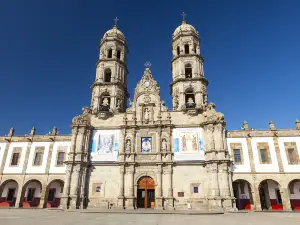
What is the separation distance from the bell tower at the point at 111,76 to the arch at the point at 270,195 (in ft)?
79.3

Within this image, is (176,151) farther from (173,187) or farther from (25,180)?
(25,180)

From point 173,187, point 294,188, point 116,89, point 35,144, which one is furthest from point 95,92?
point 294,188

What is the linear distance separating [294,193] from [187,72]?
23803 millimetres

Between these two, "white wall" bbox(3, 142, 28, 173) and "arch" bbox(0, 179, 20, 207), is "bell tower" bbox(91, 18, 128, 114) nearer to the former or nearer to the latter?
"white wall" bbox(3, 142, 28, 173)

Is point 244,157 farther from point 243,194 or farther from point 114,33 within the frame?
point 114,33

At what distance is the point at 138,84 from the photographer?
A: 1414 inches

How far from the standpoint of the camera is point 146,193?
97.0 feet

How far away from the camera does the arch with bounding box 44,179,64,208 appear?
33856 millimetres

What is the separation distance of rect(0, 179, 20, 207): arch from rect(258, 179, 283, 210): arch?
35.8m

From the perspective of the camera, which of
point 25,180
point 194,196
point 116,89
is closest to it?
point 194,196

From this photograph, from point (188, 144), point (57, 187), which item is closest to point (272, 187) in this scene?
point (188, 144)

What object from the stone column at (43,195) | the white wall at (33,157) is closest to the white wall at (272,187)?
the stone column at (43,195)

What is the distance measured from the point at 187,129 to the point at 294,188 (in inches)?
649

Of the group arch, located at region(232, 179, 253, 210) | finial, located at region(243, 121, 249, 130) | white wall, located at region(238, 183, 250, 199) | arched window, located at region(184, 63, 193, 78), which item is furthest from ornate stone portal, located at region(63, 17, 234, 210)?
white wall, located at region(238, 183, 250, 199)
